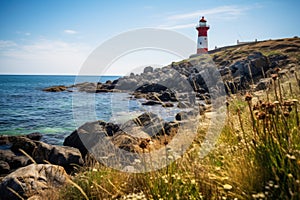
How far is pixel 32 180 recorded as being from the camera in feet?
21.0

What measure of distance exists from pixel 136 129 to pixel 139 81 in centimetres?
4183

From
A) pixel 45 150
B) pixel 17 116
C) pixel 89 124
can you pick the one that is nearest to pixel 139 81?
pixel 17 116

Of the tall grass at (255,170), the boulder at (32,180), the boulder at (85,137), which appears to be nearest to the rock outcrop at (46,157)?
the boulder at (85,137)

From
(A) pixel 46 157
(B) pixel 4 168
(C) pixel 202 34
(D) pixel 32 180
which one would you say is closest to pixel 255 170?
(D) pixel 32 180

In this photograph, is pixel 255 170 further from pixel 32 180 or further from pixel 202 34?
pixel 202 34

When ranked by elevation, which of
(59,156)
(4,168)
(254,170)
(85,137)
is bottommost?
(4,168)

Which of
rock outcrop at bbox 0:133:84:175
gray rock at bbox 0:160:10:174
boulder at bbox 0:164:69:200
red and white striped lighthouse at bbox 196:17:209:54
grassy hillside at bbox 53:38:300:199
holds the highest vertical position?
red and white striped lighthouse at bbox 196:17:209:54

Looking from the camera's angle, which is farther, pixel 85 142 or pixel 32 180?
pixel 85 142

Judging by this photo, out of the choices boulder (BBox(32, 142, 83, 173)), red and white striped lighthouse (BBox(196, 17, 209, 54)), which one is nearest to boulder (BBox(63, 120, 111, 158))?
boulder (BBox(32, 142, 83, 173))

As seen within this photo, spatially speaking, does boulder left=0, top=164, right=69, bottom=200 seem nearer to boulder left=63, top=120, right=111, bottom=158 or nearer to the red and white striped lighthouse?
boulder left=63, top=120, right=111, bottom=158

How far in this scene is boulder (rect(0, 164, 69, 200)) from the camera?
6332mm

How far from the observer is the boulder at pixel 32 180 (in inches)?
249

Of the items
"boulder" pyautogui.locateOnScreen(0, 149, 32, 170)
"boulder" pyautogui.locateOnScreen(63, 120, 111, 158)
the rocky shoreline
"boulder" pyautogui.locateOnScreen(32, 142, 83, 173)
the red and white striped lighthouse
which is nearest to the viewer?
the rocky shoreline

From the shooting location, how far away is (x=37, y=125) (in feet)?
76.7
